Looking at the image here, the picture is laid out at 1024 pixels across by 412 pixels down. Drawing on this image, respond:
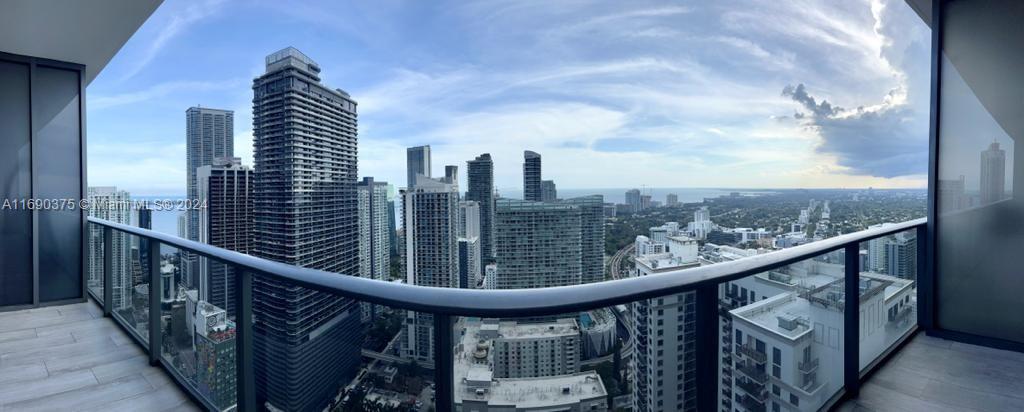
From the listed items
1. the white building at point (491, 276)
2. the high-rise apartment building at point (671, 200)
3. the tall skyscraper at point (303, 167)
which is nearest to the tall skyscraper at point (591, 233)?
the high-rise apartment building at point (671, 200)

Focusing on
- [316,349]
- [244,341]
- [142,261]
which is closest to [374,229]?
[142,261]

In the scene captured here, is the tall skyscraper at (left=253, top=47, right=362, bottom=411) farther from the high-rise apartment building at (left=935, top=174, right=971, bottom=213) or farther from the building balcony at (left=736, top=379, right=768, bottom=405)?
the high-rise apartment building at (left=935, top=174, right=971, bottom=213)

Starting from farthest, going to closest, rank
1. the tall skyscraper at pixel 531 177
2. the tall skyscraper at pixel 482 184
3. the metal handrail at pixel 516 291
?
the tall skyscraper at pixel 531 177
the tall skyscraper at pixel 482 184
the metal handrail at pixel 516 291

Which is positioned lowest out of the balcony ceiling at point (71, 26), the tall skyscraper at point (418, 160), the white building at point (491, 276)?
the white building at point (491, 276)

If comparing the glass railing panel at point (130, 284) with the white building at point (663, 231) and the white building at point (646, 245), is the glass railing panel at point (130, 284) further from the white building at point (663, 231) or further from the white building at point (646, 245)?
the white building at point (663, 231)

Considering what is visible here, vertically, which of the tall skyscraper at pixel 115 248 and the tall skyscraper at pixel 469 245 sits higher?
the tall skyscraper at pixel 115 248

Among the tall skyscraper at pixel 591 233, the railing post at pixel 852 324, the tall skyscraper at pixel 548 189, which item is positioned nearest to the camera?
the railing post at pixel 852 324

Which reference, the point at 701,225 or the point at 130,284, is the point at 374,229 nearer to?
the point at 701,225
